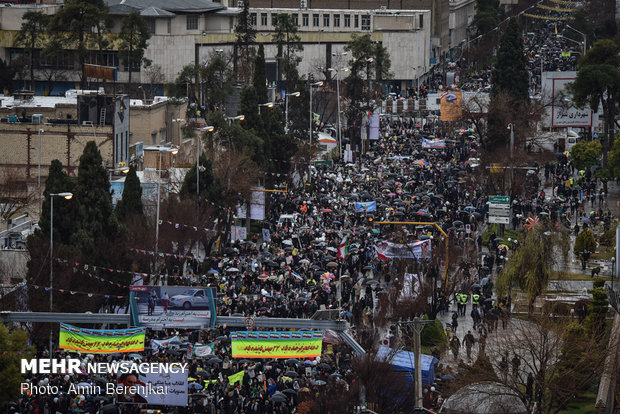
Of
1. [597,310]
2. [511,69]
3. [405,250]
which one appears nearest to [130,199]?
[405,250]

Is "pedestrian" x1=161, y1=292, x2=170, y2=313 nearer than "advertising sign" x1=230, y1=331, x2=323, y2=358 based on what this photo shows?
No

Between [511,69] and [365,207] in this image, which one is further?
[511,69]

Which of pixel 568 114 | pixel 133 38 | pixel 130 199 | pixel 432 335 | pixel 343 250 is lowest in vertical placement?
pixel 432 335

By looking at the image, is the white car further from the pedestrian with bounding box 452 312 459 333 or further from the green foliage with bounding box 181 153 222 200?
the green foliage with bounding box 181 153 222 200

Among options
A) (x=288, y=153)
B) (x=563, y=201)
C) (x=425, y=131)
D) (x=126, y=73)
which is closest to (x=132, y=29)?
(x=126, y=73)

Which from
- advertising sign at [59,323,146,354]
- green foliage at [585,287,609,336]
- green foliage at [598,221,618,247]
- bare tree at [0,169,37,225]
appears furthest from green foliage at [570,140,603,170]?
advertising sign at [59,323,146,354]

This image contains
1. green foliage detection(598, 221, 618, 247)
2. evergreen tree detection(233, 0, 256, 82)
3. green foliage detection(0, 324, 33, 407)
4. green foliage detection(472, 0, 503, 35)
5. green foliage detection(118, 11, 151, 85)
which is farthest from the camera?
green foliage detection(472, 0, 503, 35)

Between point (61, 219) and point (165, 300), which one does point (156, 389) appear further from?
point (61, 219)
